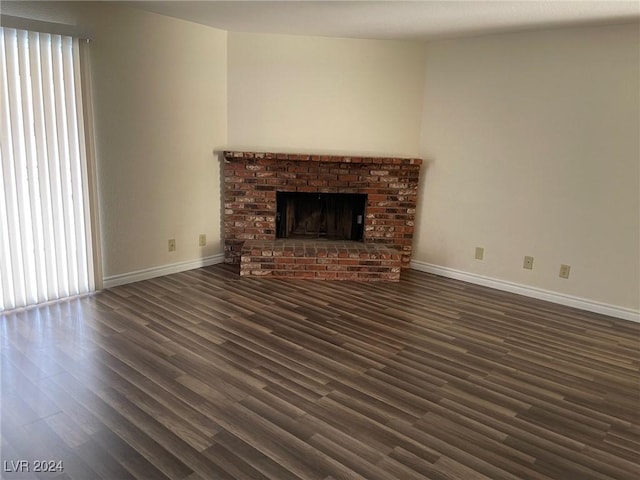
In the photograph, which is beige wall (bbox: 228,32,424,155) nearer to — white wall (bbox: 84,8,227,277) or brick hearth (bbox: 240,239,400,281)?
white wall (bbox: 84,8,227,277)

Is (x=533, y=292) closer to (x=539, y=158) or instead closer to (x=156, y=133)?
(x=539, y=158)

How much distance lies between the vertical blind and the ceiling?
85cm

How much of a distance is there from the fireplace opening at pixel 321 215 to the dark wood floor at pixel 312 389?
127 centimetres

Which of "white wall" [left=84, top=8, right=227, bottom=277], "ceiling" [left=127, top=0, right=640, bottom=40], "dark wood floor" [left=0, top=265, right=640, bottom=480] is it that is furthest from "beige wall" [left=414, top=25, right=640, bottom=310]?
"white wall" [left=84, top=8, right=227, bottom=277]

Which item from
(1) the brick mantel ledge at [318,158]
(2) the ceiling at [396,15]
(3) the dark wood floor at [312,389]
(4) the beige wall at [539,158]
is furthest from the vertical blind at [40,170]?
(4) the beige wall at [539,158]

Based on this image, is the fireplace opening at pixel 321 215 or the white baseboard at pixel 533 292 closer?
the white baseboard at pixel 533 292

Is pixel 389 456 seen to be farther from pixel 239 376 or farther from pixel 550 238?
pixel 550 238

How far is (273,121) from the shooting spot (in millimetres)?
4438

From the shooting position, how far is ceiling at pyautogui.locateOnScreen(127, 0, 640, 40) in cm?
297

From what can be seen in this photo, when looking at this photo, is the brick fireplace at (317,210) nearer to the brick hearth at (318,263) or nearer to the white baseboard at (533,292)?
the brick hearth at (318,263)

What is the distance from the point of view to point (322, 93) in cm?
441

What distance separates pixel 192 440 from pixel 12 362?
4.25 feet

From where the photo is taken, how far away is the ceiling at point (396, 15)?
2969 mm

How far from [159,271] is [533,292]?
346cm
